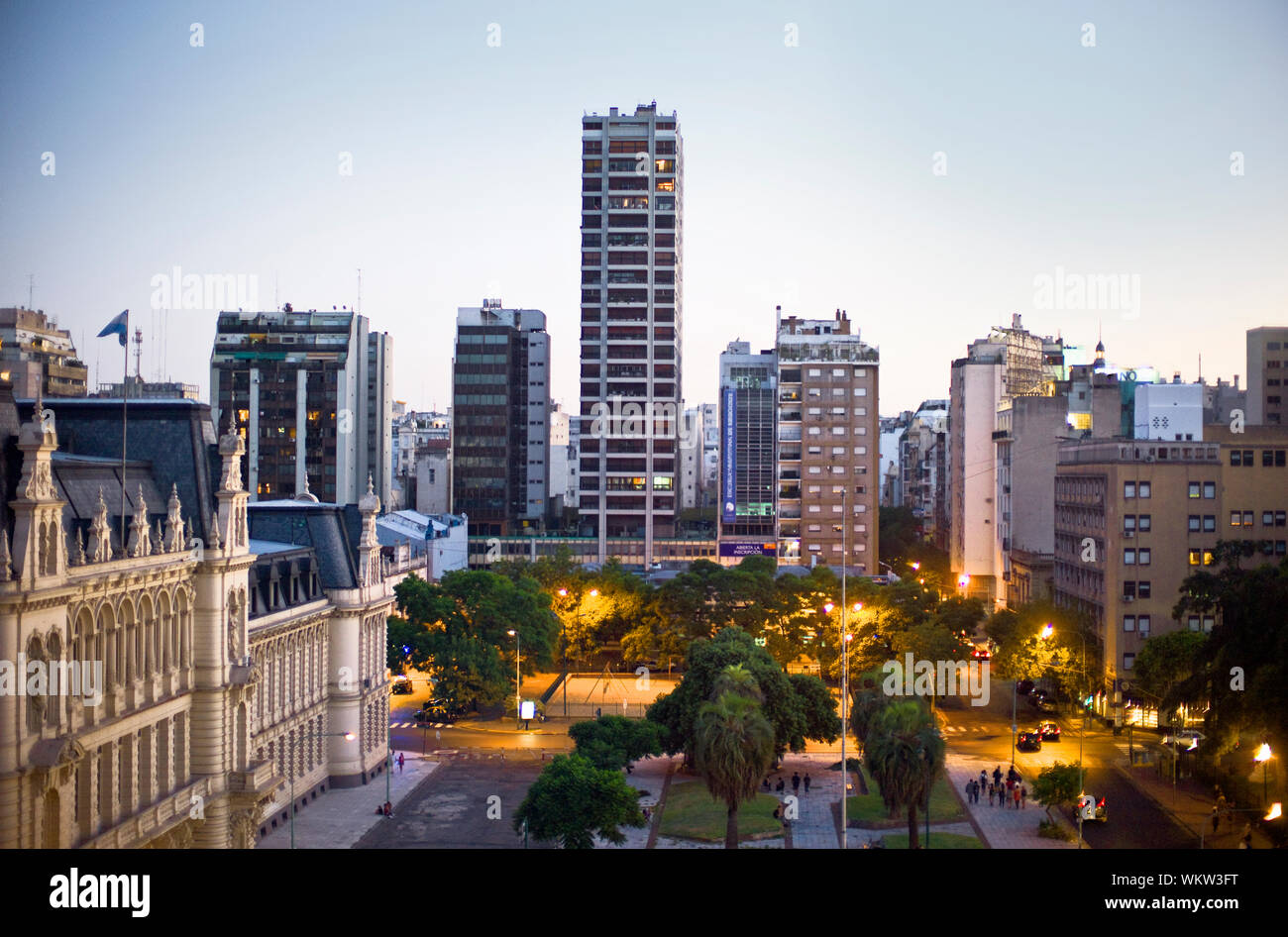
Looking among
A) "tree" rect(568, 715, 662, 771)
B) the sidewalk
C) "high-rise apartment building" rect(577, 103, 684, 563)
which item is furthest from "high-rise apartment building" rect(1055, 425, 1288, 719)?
"high-rise apartment building" rect(577, 103, 684, 563)

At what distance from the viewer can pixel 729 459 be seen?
452ft

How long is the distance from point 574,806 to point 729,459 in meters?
96.2

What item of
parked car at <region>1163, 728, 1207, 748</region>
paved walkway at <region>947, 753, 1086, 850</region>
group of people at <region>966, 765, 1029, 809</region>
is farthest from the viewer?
parked car at <region>1163, 728, 1207, 748</region>

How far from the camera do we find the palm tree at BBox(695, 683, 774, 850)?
44.7 metres

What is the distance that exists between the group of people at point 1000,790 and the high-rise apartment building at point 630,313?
253 feet

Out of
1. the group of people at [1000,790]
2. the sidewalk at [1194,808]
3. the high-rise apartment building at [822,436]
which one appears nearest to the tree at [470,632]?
the group of people at [1000,790]

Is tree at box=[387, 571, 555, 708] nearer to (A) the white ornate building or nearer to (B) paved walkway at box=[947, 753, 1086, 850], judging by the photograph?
(A) the white ornate building

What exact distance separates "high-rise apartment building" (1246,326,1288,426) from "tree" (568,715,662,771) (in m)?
84.0

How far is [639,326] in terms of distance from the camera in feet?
444

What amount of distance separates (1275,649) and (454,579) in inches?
1865

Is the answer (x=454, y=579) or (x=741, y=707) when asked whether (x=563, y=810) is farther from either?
(x=454, y=579)

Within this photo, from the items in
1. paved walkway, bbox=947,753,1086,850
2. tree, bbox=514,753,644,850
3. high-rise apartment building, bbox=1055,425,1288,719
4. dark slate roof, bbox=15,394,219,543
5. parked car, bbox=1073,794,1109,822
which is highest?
Answer: dark slate roof, bbox=15,394,219,543
